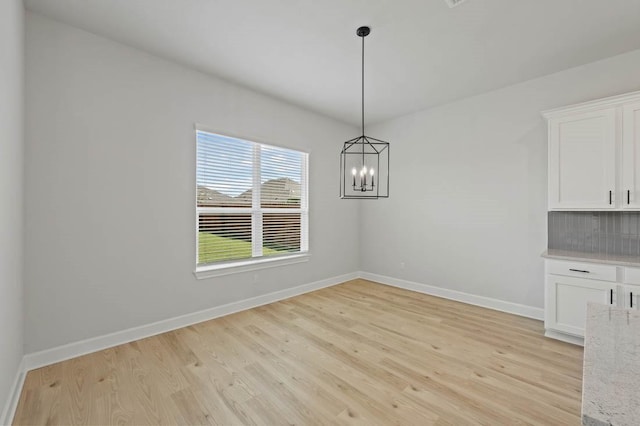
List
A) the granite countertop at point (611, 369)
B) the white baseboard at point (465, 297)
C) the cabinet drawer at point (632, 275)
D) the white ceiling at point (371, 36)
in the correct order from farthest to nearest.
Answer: the white baseboard at point (465, 297)
the cabinet drawer at point (632, 275)
the white ceiling at point (371, 36)
the granite countertop at point (611, 369)

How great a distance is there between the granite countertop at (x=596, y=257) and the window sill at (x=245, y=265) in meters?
3.19

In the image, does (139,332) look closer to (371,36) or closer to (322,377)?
(322,377)

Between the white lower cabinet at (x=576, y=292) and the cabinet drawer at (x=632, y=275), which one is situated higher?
the cabinet drawer at (x=632, y=275)

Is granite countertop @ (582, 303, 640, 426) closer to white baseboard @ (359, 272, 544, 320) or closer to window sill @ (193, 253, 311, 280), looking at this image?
white baseboard @ (359, 272, 544, 320)

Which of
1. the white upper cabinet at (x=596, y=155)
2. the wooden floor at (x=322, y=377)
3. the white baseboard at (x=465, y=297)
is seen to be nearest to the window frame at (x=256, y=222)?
the wooden floor at (x=322, y=377)

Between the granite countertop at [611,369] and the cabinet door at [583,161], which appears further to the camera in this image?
the cabinet door at [583,161]

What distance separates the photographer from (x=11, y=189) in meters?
1.94

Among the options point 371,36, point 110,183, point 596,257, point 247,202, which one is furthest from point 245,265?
point 596,257

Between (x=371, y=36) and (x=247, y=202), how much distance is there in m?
2.51

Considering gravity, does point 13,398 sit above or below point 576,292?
below

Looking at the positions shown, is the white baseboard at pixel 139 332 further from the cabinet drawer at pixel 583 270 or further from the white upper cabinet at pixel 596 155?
the white upper cabinet at pixel 596 155

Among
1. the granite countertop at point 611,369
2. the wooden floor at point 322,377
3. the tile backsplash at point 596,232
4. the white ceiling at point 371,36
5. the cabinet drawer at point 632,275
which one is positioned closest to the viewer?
the granite countertop at point 611,369

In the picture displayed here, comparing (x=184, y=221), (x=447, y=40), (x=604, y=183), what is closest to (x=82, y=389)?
(x=184, y=221)

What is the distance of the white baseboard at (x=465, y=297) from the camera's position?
11.8 ft
